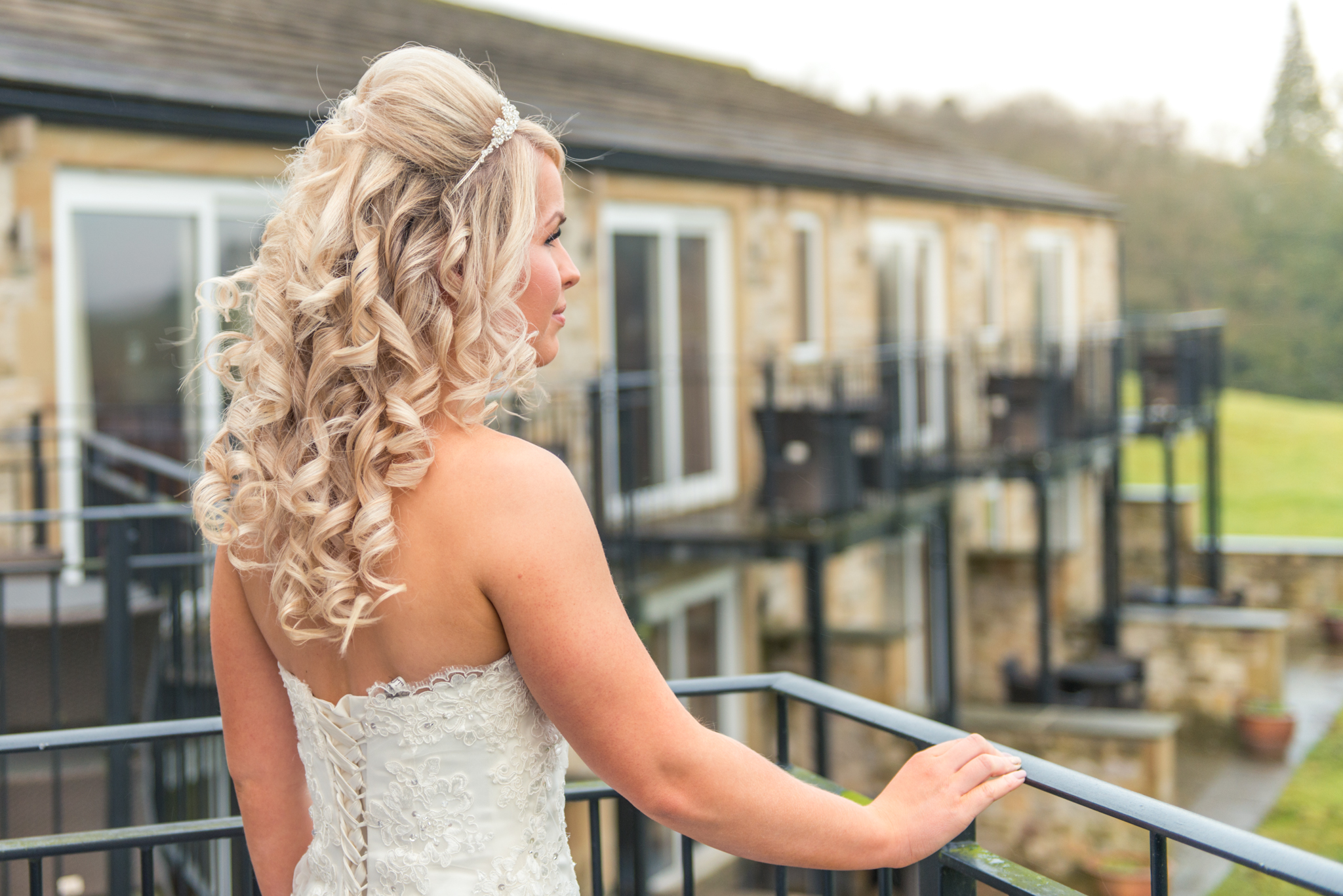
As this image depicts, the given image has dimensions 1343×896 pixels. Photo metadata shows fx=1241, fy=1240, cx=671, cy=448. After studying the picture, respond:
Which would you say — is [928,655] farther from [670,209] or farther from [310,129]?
[310,129]

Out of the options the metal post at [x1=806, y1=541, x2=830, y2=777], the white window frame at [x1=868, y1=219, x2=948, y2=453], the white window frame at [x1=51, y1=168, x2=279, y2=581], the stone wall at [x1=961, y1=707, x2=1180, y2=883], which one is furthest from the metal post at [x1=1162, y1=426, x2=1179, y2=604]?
the white window frame at [x1=51, y1=168, x2=279, y2=581]

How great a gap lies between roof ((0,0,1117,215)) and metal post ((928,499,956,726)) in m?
3.01

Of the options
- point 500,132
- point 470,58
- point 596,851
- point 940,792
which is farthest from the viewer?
point 470,58

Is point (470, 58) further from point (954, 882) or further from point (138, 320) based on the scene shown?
point (954, 882)

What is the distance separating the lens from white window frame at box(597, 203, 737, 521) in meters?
8.23

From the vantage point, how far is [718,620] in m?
9.66

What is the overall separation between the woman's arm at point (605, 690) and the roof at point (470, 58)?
3.95ft

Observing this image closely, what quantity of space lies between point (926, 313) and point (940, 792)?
1188 cm

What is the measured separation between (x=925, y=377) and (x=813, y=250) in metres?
2.65

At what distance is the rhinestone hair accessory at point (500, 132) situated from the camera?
1.32 metres

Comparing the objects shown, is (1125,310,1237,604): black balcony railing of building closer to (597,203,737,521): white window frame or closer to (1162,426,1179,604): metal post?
(1162,426,1179,604): metal post

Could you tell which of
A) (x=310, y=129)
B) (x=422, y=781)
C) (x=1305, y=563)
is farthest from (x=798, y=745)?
(x=1305, y=563)

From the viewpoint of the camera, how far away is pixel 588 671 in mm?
1244

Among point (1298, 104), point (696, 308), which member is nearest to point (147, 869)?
point (696, 308)
